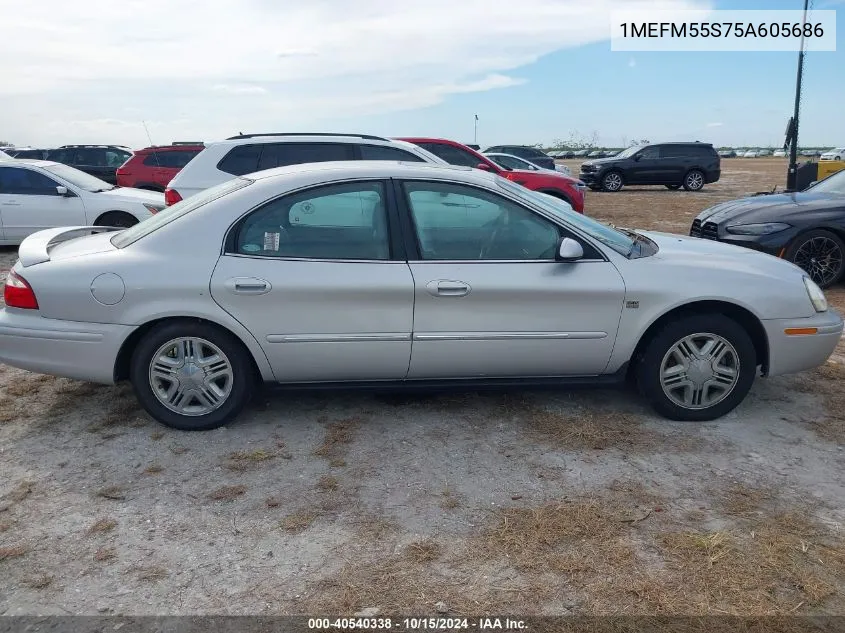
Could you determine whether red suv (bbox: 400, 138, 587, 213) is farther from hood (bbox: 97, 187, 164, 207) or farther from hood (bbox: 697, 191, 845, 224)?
hood (bbox: 97, 187, 164, 207)

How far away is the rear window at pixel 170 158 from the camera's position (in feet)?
46.9

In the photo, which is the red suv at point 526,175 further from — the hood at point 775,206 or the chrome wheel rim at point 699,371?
the chrome wheel rim at point 699,371

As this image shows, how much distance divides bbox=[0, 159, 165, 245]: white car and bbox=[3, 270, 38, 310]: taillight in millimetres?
6279

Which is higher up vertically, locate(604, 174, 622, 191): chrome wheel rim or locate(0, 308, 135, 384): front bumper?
locate(604, 174, 622, 191): chrome wheel rim

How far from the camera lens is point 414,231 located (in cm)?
402

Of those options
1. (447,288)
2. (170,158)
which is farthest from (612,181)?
(447,288)

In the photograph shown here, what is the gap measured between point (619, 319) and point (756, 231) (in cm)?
417

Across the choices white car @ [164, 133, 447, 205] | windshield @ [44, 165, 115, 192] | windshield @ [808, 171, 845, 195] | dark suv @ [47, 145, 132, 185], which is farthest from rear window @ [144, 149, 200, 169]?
windshield @ [808, 171, 845, 195]

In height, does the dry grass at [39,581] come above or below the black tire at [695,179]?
below

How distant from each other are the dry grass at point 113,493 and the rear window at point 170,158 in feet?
38.9

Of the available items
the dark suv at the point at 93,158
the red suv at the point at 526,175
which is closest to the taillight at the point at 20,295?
the red suv at the point at 526,175

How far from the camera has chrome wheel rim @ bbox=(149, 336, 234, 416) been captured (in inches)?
157

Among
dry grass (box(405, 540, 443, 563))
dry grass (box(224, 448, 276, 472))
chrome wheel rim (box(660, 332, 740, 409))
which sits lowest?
dry grass (box(405, 540, 443, 563))

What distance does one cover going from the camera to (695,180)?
2445 centimetres
